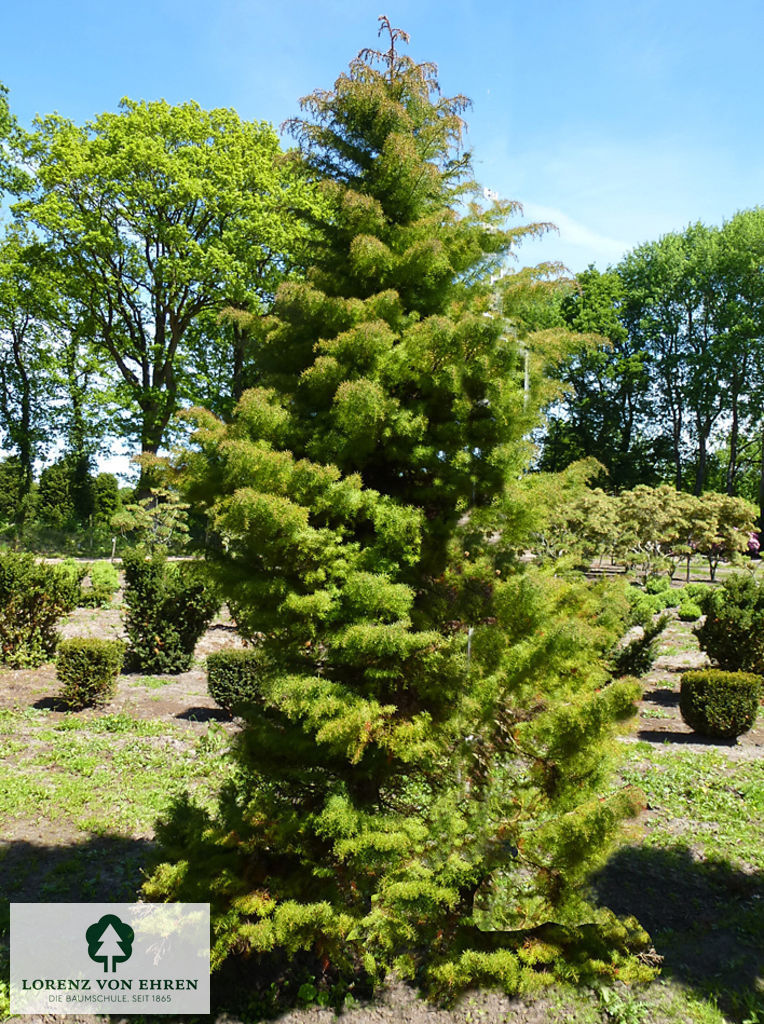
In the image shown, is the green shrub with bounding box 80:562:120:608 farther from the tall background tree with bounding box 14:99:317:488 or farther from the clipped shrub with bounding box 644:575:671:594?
the clipped shrub with bounding box 644:575:671:594

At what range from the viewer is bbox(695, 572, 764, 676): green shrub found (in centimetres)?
1030

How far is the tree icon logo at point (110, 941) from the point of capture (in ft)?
13.9

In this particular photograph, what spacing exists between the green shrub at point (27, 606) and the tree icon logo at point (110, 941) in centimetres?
784

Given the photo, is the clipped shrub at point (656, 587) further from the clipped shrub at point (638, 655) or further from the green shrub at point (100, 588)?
the green shrub at point (100, 588)

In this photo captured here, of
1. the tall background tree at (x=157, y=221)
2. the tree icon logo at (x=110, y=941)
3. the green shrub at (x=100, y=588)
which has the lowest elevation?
the tree icon logo at (x=110, y=941)

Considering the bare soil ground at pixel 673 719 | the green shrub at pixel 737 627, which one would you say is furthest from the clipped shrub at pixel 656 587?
the green shrub at pixel 737 627

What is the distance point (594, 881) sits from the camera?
556 cm

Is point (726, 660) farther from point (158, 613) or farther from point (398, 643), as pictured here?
point (158, 613)

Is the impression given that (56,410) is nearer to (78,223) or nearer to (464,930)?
(78,223)

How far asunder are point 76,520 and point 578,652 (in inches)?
1387

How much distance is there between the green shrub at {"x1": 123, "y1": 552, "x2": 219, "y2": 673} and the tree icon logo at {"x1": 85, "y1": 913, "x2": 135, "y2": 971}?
23.3 ft

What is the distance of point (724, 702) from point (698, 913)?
14.9 ft

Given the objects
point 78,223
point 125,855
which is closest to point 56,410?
point 78,223

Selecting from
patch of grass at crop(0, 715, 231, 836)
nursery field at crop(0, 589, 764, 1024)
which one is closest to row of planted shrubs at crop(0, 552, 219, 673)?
nursery field at crop(0, 589, 764, 1024)
